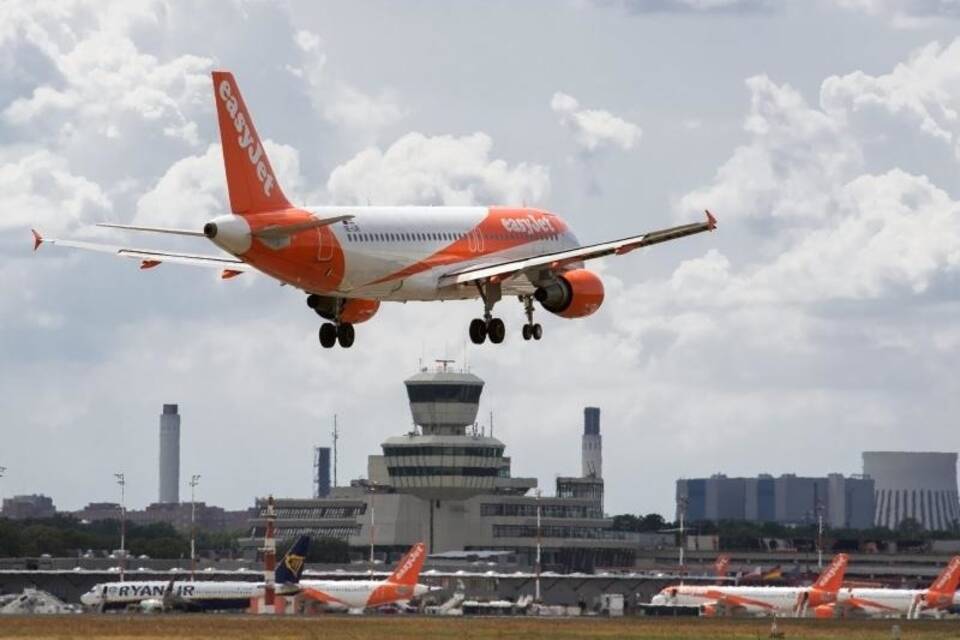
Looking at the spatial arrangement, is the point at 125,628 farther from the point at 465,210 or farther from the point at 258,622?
the point at 465,210

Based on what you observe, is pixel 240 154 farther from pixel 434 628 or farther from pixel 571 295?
pixel 434 628

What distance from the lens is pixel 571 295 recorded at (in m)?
98.3

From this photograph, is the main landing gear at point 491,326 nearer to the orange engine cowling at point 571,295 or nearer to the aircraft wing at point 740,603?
the orange engine cowling at point 571,295

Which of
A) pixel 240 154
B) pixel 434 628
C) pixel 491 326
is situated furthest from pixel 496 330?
pixel 434 628

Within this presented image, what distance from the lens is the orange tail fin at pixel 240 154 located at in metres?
89.4

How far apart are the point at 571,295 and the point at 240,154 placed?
57.7 ft

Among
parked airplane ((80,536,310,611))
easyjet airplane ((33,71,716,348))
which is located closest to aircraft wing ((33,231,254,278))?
easyjet airplane ((33,71,716,348))

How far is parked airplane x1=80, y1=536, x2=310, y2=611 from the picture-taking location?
6865 inches

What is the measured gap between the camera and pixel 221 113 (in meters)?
89.6

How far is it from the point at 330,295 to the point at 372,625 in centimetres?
4072

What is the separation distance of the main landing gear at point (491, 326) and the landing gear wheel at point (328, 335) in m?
6.16

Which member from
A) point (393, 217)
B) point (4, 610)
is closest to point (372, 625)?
point (4, 610)

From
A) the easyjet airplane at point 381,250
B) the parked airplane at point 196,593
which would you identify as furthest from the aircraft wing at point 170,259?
the parked airplane at point 196,593

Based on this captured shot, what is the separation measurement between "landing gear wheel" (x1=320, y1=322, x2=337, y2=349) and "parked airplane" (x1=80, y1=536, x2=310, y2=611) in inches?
2937
